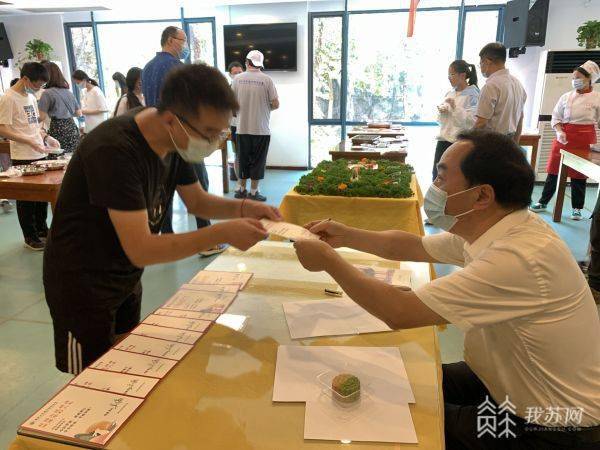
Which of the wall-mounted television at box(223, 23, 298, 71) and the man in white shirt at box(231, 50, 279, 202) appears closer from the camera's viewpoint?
the man in white shirt at box(231, 50, 279, 202)

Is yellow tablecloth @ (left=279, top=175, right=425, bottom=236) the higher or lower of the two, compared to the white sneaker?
higher

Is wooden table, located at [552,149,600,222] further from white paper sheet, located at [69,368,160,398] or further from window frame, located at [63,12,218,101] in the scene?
window frame, located at [63,12,218,101]

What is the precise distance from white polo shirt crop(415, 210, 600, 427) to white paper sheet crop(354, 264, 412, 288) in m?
0.45

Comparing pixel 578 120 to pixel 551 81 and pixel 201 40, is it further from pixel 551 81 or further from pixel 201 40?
pixel 201 40

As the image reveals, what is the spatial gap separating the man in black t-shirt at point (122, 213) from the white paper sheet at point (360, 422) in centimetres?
53

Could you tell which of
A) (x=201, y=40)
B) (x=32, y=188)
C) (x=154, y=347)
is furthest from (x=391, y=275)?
(x=201, y=40)

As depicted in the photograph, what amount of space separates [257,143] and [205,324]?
4535 millimetres

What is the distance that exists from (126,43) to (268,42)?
9.49ft

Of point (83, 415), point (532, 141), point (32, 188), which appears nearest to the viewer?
point (83, 415)

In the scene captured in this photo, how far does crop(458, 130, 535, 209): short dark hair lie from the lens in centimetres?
114

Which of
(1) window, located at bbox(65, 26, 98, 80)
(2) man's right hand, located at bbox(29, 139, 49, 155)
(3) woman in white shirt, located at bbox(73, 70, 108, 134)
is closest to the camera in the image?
(2) man's right hand, located at bbox(29, 139, 49, 155)

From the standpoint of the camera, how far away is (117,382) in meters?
1.06

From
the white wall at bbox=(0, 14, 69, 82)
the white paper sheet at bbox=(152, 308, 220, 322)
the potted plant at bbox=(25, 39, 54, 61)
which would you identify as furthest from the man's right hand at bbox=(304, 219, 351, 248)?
the white wall at bbox=(0, 14, 69, 82)

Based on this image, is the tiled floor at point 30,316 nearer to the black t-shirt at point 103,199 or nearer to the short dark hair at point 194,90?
the black t-shirt at point 103,199
